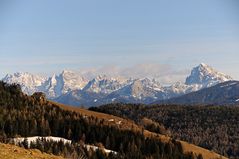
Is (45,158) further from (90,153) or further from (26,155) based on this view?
(90,153)

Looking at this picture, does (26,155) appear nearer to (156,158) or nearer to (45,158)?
(45,158)

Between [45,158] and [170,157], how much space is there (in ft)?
475

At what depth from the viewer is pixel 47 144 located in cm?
15712

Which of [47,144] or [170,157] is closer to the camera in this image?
[47,144]

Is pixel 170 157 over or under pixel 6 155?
under

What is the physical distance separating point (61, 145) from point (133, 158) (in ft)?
87.5

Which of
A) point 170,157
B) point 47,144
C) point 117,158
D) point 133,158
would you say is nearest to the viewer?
point 117,158

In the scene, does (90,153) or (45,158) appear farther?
(90,153)

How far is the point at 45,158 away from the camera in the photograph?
53031 millimetres

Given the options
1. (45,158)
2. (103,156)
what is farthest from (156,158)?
(45,158)

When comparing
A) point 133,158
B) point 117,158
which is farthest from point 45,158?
point 133,158

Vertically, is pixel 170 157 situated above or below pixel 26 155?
below

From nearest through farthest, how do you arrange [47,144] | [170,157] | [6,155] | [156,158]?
[6,155], [47,144], [156,158], [170,157]

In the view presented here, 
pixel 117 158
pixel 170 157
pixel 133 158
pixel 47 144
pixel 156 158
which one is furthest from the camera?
pixel 170 157
